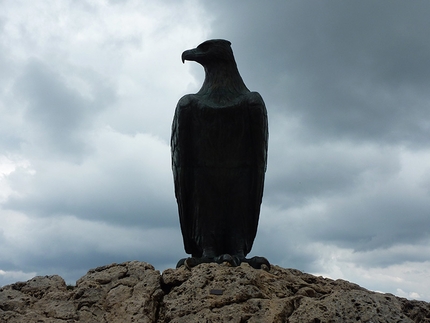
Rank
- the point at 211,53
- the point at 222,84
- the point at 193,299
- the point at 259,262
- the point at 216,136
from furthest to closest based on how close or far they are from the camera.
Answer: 1. the point at 211,53
2. the point at 222,84
3. the point at 216,136
4. the point at 259,262
5. the point at 193,299

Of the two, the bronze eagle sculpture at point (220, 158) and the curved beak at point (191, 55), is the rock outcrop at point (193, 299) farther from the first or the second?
the curved beak at point (191, 55)

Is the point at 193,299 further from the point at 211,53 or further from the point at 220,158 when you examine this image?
the point at 211,53

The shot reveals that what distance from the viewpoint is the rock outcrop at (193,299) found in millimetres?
3980

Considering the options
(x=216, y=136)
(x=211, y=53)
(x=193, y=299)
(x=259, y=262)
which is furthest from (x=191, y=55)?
(x=193, y=299)

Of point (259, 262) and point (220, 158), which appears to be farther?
point (220, 158)

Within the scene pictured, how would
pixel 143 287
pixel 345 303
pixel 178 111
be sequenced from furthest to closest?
pixel 178 111
pixel 143 287
pixel 345 303

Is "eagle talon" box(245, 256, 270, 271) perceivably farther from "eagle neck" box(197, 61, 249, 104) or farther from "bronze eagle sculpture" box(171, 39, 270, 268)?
"eagle neck" box(197, 61, 249, 104)

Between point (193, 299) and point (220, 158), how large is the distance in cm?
190

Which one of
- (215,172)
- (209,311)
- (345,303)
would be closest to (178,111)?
(215,172)

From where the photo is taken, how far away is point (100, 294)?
15.4ft

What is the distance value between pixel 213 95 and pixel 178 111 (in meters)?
0.46

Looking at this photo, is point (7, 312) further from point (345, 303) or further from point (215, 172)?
point (345, 303)

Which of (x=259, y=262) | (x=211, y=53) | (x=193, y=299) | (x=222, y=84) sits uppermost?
(x=211, y=53)

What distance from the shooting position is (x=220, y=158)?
575 centimetres
